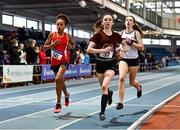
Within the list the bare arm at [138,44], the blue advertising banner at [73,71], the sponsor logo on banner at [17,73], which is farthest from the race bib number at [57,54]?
the blue advertising banner at [73,71]

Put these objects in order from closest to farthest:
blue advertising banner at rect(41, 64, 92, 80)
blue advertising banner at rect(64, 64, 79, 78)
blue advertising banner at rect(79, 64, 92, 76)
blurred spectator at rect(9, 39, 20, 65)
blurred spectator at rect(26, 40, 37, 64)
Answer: blurred spectator at rect(9, 39, 20, 65), blurred spectator at rect(26, 40, 37, 64), blue advertising banner at rect(41, 64, 92, 80), blue advertising banner at rect(64, 64, 79, 78), blue advertising banner at rect(79, 64, 92, 76)

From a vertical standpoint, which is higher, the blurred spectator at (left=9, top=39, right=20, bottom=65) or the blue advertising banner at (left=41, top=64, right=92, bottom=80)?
the blurred spectator at (left=9, top=39, right=20, bottom=65)

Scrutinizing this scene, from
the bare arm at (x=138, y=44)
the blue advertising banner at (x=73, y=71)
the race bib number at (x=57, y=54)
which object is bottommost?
the blue advertising banner at (x=73, y=71)

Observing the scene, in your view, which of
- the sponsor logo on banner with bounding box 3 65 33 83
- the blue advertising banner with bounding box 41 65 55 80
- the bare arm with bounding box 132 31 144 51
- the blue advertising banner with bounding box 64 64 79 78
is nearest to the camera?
the bare arm with bounding box 132 31 144 51

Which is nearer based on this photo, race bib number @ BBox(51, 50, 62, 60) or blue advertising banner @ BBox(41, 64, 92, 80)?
race bib number @ BBox(51, 50, 62, 60)

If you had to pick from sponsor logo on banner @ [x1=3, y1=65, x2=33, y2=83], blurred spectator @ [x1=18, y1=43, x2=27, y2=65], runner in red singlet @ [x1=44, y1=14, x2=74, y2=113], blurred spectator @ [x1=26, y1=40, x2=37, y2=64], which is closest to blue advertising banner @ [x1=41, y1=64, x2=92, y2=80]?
blurred spectator @ [x1=26, y1=40, x2=37, y2=64]

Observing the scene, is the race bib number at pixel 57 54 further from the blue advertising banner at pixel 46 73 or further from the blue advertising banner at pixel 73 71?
the blue advertising banner at pixel 73 71

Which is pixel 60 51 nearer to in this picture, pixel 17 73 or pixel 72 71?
pixel 17 73

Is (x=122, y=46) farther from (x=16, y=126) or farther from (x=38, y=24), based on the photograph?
(x=38, y=24)

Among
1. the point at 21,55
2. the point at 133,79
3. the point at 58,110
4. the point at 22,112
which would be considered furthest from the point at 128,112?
the point at 21,55

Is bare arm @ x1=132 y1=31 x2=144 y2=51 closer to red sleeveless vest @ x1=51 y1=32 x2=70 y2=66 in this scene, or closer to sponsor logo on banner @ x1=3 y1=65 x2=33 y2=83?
red sleeveless vest @ x1=51 y1=32 x2=70 y2=66

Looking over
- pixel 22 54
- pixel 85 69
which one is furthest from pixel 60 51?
pixel 85 69

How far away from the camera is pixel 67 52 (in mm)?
9039

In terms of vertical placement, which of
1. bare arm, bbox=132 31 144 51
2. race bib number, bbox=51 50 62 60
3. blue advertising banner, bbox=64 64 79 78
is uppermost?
bare arm, bbox=132 31 144 51
